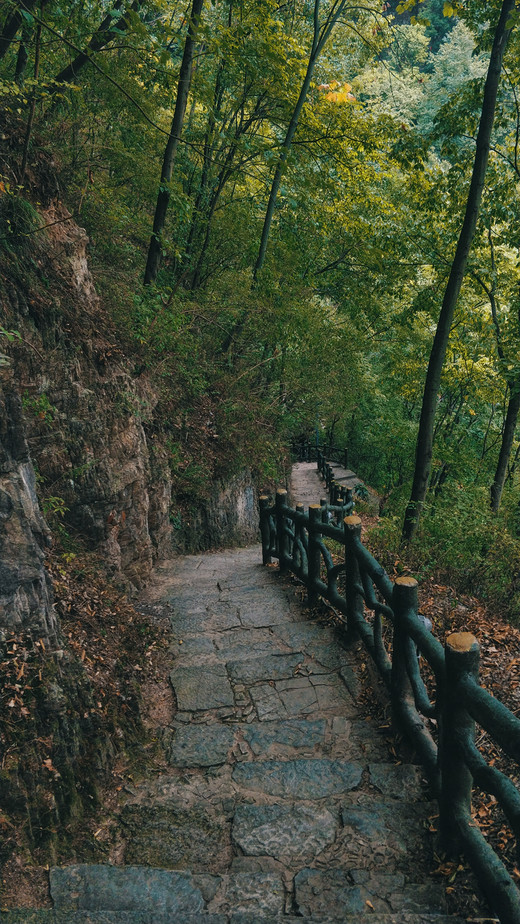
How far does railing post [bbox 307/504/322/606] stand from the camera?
19.4 feet

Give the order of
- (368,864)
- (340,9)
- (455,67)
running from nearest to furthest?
(368,864) < (340,9) < (455,67)

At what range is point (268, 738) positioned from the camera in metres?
3.86

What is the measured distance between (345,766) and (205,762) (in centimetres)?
96

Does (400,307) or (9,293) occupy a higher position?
(400,307)

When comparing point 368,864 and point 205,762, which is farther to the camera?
point 205,762

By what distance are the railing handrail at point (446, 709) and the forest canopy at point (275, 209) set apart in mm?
2238

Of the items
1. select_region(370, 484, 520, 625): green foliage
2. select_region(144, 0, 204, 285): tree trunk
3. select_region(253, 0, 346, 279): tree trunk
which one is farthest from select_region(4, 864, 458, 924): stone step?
select_region(253, 0, 346, 279): tree trunk

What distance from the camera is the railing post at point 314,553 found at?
233 inches

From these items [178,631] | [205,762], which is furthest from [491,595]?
[205,762]

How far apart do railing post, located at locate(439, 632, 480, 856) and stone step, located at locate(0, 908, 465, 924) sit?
1.56 feet

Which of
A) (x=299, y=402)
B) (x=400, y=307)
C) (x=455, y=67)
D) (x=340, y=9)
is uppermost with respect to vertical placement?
(x=455, y=67)

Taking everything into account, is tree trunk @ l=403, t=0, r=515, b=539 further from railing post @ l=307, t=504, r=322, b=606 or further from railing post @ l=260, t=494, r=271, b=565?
railing post @ l=307, t=504, r=322, b=606

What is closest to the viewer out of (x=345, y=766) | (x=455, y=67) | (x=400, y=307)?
(x=345, y=766)

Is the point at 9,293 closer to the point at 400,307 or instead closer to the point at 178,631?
the point at 178,631
